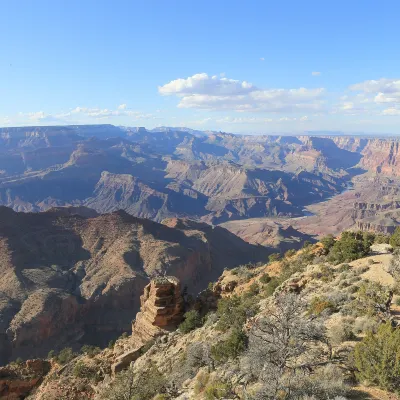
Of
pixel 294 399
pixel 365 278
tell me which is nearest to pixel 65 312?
pixel 365 278

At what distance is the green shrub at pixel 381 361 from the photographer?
1334 cm

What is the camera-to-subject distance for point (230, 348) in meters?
20.5

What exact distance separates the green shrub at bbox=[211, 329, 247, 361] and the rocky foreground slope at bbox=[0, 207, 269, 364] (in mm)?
36482

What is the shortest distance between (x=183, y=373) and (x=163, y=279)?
57.9 ft

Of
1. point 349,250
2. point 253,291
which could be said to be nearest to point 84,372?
point 253,291

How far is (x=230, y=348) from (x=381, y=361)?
8.93 meters

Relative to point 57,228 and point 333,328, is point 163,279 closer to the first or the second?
point 333,328

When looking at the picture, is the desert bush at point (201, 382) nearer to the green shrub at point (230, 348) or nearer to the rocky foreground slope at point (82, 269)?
the green shrub at point (230, 348)

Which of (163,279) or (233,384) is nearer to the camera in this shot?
(233,384)

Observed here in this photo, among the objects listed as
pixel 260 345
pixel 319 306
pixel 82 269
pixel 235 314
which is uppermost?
pixel 260 345

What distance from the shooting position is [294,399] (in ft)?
41.7

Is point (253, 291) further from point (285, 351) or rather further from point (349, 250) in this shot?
point (285, 351)

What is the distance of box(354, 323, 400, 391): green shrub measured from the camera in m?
13.3

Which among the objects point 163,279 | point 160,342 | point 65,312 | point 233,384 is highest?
point 233,384
